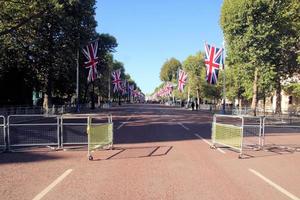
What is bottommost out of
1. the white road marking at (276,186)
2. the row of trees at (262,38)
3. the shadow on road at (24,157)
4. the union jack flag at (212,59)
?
the shadow on road at (24,157)

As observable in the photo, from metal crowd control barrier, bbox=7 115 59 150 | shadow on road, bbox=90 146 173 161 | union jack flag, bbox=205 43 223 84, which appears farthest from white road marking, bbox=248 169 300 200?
union jack flag, bbox=205 43 223 84

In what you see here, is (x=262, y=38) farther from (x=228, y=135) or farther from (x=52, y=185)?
(x=52, y=185)

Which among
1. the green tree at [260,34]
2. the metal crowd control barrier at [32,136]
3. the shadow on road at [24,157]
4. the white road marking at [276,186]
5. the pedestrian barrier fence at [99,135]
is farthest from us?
the green tree at [260,34]

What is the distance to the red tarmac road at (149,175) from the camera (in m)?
9.16

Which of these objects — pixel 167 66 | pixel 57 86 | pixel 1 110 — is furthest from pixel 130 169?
pixel 167 66

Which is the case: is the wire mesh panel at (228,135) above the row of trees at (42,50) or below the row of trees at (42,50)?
below

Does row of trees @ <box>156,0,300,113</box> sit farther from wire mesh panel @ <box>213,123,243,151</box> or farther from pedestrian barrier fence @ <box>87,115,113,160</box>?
pedestrian barrier fence @ <box>87,115,113,160</box>

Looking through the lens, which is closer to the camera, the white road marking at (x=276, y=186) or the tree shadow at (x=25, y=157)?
the white road marking at (x=276, y=186)

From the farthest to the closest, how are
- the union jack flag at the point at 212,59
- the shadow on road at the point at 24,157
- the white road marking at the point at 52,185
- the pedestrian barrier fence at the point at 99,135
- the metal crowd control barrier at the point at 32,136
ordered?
the union jack flag at the point at 212,59 < the metal crowd control barrier at the point at 32,136 < the pedestrian barrier fence at the point at 99,135 < the shadow on road at the point at 24,157 < the white road marking at the point at 52,185

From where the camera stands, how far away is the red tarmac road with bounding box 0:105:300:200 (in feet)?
30.1

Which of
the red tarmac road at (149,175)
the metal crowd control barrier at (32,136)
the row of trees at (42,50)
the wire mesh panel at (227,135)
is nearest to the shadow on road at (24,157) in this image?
the red tarmac road at (149,175)

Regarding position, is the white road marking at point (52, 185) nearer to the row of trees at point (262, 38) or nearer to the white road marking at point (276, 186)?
the white road marking at point (276, 186)

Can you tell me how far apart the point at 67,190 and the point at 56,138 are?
8580 millimetres

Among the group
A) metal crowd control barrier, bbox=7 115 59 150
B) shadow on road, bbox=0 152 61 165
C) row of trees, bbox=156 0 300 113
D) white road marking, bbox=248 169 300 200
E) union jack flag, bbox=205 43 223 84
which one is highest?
row of trees, bbox=156 0 300 113
